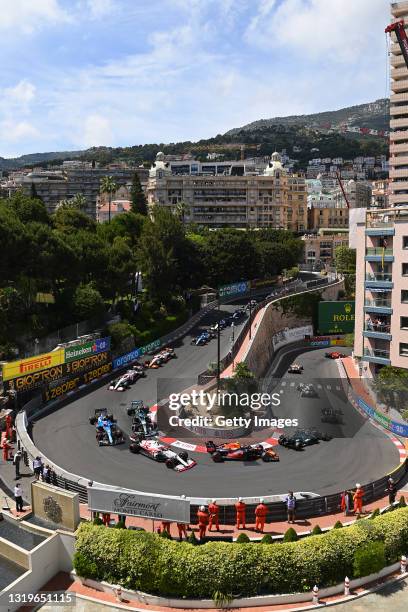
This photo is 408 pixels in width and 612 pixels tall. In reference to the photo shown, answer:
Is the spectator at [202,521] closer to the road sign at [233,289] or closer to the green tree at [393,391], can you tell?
the green tree at [393,391]

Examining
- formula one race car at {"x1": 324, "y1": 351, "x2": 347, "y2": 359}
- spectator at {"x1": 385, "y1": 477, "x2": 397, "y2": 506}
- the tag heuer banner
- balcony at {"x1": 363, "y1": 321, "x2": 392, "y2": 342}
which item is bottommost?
formula one race car at {"x1": 324, "y1": 351, "x2": 347, "y2": 359}

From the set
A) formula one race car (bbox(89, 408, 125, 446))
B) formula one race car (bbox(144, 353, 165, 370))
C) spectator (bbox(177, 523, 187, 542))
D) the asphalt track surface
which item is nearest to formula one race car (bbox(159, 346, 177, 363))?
formula one race car (bbox(144, 353, 165, 370))

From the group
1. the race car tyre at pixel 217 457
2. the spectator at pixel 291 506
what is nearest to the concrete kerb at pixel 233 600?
the spectator at pixel 291 506

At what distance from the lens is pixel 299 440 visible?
112 ft

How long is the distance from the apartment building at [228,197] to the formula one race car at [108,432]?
361 feet

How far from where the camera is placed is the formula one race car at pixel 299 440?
3388 cm

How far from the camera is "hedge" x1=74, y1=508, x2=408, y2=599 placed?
1923cm

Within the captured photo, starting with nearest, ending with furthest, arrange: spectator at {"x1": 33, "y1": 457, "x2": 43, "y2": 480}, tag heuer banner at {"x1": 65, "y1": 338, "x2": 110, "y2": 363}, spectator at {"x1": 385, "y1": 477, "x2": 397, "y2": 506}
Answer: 1. spectator at {"x1": 385, "y1": 477, "x2": 397, "y2": 506}
2. spectator at {"x1": 33, "y1": 457, "x2": 43, "y2": 480}
3. tag heuer banner at {"x1": 65, "y1": 338, "x2": 110, "y2": 363}

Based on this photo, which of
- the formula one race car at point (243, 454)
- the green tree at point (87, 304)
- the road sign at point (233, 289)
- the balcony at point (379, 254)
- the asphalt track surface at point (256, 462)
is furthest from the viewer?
the road sign at point (233, 289)

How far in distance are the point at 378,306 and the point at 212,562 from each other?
33380 mm

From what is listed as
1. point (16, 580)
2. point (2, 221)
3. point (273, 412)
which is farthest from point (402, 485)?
point (2, 221)

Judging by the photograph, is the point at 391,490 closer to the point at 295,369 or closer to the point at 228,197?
the point at 295,369

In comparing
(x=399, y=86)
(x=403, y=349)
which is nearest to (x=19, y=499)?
(x=403, y=349)

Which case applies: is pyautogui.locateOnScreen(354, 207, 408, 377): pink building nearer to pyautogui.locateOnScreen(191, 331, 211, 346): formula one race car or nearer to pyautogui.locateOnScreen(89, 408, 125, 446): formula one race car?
pyautogui.locateOnScreen(191, 331, 211, 346): formula one race car
